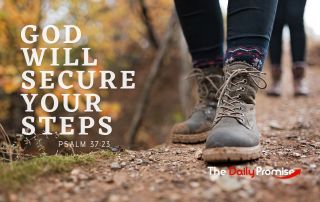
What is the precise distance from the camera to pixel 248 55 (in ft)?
4.56

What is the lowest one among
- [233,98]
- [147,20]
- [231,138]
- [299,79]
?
[231,138]

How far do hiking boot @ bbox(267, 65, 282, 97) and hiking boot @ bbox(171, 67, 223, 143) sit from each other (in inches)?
86.9

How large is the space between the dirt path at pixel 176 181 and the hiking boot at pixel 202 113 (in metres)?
0.10

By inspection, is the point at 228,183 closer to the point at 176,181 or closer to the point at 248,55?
the point at 176,181

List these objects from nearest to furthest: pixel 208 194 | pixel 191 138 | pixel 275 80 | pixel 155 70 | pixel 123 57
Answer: pixel 208 194, pixel 191 138, pixel 275 80, pixel 155 70, pixel 123 57

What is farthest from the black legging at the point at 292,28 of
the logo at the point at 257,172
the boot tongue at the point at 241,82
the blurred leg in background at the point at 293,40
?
the logo at the point at 257,172

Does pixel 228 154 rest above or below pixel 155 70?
below

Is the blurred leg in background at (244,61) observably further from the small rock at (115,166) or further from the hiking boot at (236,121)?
the small rock at (115,166)

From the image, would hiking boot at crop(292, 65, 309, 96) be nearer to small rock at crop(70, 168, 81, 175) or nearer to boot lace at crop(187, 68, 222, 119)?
boot lace at crop(187, 68, 222, 119)

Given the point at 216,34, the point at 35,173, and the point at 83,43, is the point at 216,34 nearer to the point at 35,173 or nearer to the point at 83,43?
the point at 35,173

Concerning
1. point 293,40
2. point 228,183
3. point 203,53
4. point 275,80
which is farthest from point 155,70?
point 228,183

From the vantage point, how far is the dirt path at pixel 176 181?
1.02m

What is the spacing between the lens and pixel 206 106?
1.77 metres

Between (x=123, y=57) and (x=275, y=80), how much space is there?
357 centimetres
